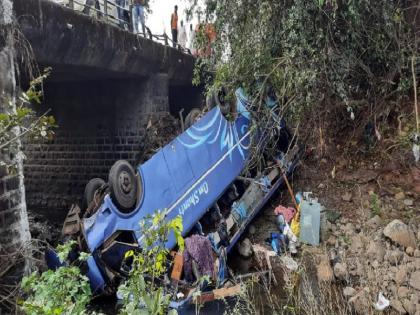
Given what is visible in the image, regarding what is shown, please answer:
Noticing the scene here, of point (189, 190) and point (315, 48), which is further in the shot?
point (315, 48)

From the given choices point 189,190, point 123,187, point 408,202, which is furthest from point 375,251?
point 123,187

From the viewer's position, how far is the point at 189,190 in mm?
6371

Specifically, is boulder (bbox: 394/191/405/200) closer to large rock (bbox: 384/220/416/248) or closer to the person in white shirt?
large rock (bbox: 384/220/416/248)

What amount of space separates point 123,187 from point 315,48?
3.40 m

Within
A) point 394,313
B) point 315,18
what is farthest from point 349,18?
point 394,313

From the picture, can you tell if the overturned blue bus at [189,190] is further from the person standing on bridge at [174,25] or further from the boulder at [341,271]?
the person standing on bridge at [174,25]

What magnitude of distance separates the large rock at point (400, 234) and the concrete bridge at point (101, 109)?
5410 millimetres

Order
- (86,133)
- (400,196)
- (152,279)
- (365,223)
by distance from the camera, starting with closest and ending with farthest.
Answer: (152,279), (365,223), (400,196), (86,133)

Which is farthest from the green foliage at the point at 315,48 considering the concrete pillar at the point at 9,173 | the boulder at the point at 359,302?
the concrete pillar at the point at 9,173

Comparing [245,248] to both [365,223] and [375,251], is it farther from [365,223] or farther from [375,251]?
[375,251]

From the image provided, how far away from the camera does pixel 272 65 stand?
23.6 ft

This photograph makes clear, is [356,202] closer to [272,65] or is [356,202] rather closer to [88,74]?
[272,65]

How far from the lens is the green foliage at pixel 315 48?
20.7 ft

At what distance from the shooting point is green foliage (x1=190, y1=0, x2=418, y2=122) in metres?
6.30
